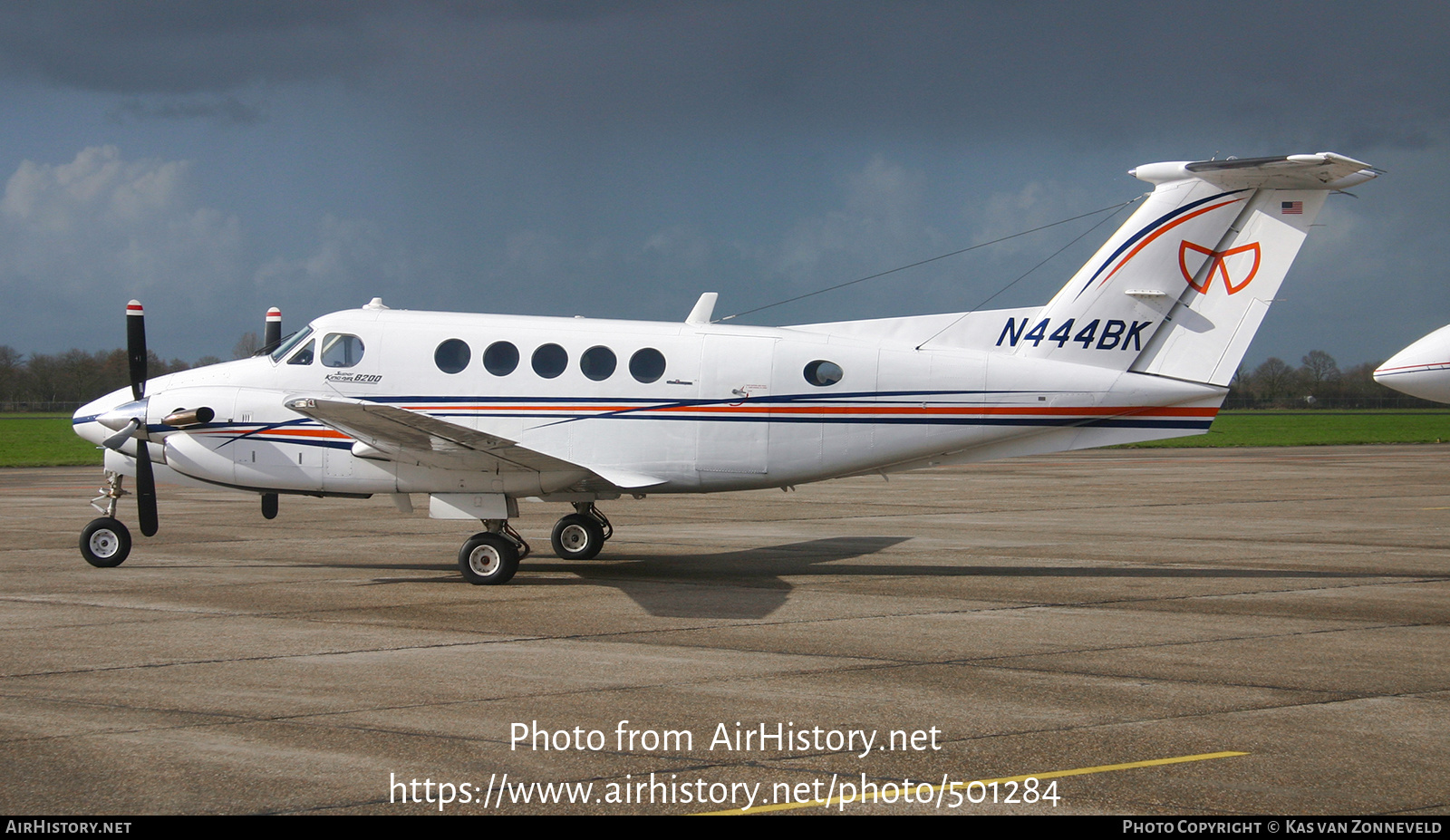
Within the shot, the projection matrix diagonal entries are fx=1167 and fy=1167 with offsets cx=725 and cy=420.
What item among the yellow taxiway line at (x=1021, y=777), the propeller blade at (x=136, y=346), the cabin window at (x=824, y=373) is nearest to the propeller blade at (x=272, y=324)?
the propeller blade at (x=136, y=346)

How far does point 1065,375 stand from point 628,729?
8.26 m

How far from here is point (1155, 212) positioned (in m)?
13.7

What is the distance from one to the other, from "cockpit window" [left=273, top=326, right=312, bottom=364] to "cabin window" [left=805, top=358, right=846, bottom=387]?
608cm

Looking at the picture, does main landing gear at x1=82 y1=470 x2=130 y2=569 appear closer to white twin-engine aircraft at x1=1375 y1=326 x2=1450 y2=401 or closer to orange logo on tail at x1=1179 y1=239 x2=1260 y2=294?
orange logo on tail at x1=1179 y1=239 x2=1260 y2=294

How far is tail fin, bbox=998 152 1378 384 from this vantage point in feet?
43.8

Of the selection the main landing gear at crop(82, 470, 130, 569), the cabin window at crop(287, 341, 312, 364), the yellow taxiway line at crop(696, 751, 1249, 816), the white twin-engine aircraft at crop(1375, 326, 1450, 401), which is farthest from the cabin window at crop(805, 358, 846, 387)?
the white twin-engine aircraft at crop(1375, 326, 1450, 401)

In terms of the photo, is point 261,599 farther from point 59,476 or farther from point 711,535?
point 59,476

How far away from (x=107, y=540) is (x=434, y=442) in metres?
4.90

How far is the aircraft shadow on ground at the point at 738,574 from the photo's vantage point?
12.2 metres

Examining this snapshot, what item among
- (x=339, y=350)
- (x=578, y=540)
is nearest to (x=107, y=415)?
(x=339, y=350)

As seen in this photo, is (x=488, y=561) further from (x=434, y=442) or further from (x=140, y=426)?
(x=140, y=426)

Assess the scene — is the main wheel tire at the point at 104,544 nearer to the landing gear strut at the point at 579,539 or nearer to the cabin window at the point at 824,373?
the landing gear strut at the point at 579,539

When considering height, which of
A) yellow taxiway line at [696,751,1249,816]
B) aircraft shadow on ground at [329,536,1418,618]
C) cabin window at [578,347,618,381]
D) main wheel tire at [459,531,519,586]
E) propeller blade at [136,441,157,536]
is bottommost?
yellow taxiway line at [696,751,1249,816]

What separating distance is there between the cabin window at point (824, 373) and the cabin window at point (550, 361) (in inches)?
113
